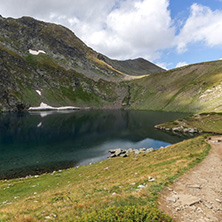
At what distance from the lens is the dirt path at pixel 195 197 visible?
35.0 ft

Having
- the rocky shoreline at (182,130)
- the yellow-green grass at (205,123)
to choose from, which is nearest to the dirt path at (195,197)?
the yellow-green grass at (205,123)

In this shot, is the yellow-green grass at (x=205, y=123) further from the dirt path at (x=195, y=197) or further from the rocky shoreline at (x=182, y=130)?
the dirt path at (x=195, y=197)

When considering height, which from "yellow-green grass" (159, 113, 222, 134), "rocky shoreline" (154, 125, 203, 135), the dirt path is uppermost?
the dirt path

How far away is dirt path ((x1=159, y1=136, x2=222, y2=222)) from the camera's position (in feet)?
35.0

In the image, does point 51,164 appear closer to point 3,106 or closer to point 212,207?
point 212,207

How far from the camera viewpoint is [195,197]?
1281cm

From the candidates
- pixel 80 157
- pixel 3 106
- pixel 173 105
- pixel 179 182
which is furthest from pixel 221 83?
pixel 3 106

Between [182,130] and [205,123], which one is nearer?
[182,130]

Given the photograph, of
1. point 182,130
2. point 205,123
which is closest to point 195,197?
point 182,130

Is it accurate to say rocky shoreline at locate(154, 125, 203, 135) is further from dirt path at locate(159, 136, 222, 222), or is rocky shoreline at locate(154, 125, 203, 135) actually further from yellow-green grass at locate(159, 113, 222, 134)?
dirt path at locate(159, 136, 222, 222)

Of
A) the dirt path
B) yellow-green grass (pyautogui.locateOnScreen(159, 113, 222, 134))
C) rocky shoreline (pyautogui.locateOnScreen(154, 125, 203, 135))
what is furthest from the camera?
rocky shoreline (pyautogui.locateOnScreen(154, 125, 203, 135))

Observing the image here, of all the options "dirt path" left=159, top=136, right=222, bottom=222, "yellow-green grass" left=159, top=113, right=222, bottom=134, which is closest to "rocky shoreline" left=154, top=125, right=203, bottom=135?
"yellow-green grass" left=159, top=113, right=222, bottom=134

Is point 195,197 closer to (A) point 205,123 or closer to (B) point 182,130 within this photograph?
(B) point 182,130

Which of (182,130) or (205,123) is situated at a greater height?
(205,123)
